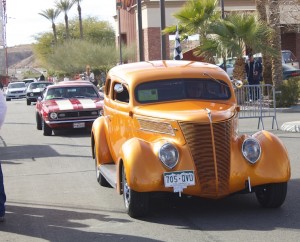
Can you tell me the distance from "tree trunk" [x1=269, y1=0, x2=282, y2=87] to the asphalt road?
12.0 metres

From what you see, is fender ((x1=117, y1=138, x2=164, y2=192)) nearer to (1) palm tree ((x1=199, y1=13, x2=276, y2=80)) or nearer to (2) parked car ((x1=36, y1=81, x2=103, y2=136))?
(2) parked car ((x1=36, y1=81, x2=103, y2=136))

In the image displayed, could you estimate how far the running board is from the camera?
29.8ft

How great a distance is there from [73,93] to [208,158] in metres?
12.5

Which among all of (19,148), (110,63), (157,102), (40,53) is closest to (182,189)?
(157,102)

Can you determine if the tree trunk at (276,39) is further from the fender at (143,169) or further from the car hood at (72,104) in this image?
the fender at (143,169)

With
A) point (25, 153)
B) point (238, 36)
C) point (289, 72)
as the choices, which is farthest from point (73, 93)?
point (289, 72)

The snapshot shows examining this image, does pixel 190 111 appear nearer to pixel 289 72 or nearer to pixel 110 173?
pixel 110 173

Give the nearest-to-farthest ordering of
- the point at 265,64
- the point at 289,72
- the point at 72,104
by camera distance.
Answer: the point at 72,104 < the point at 265,64 < the point at 289,72

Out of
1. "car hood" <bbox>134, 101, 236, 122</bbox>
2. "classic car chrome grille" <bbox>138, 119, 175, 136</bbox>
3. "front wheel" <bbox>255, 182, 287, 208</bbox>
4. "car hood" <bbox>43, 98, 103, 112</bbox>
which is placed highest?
"car hood" <bbox>134, 101, 236, 122</bbox>

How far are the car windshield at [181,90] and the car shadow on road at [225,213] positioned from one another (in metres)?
1.36

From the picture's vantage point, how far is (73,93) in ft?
65.8

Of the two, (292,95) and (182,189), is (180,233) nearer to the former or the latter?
(182,189)

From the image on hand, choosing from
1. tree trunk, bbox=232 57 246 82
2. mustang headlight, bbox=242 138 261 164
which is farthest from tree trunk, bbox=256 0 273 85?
mustang headlight, bbox=242 138 261 164

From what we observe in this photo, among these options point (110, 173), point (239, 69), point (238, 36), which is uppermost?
point (238, 36)
